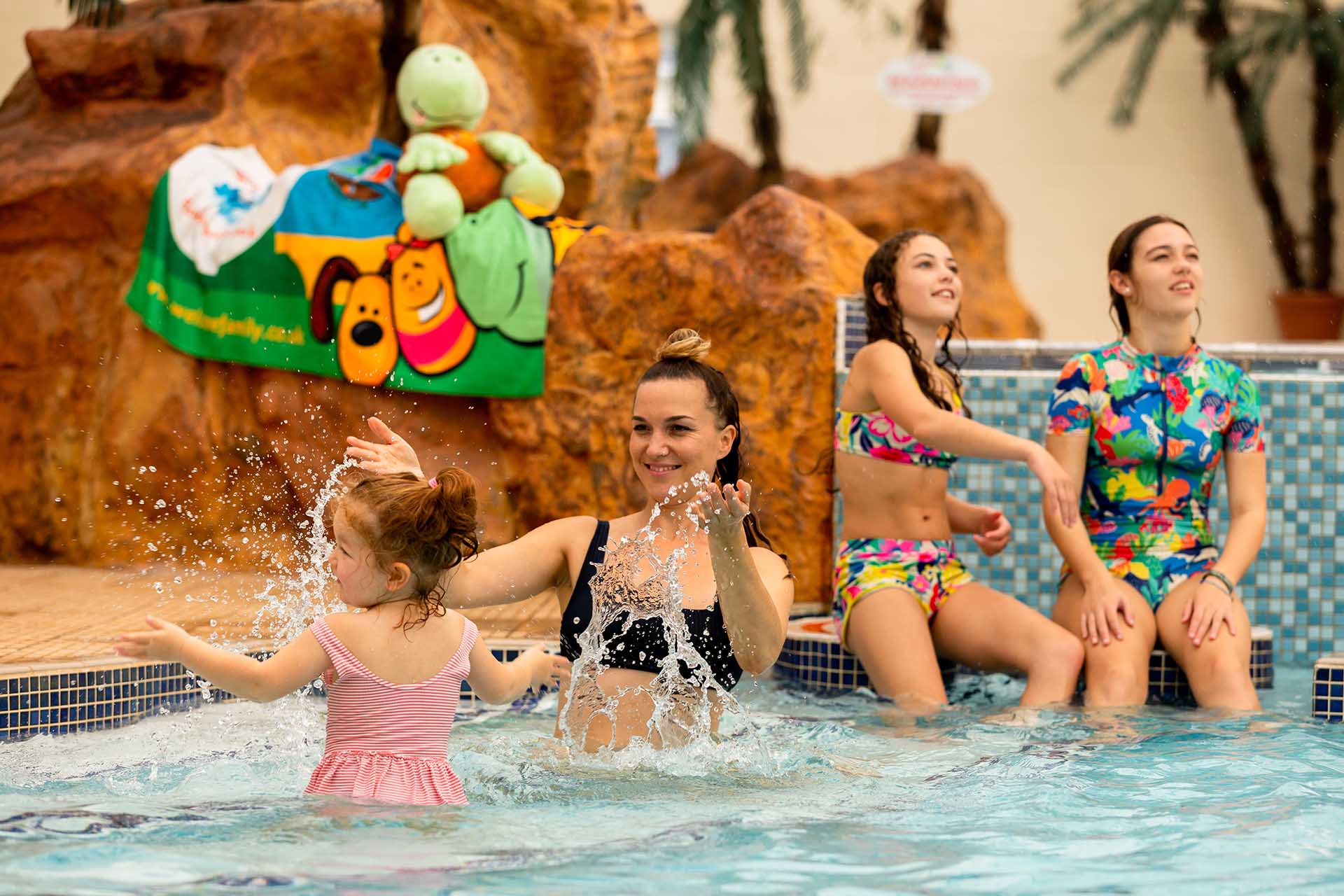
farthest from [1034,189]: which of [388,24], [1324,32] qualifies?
[388,24]

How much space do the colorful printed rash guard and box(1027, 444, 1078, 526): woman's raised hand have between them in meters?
0.55

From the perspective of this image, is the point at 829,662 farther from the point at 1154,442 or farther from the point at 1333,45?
the point at 1333,45

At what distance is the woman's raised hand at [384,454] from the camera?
10.8ft

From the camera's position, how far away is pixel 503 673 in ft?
10.7

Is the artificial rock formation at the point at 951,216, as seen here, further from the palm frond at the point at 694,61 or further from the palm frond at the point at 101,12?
the palm frond at the point at 101,12

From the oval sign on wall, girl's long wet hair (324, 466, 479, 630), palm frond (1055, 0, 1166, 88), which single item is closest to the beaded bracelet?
girl's long wet hair (324, 466, 479, 630)

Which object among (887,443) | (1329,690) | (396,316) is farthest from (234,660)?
(396,316)

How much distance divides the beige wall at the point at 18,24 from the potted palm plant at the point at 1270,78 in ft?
43.0

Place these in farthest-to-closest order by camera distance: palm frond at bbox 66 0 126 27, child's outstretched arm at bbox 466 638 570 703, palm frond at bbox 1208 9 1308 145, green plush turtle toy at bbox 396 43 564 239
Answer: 1. palm frond at bbox 1208 9 1308 145
2. palm frond at bbox 66 0 126 27
3. green plush turtle toy at bbox 396 43 564 239
4. child's outstretched arm at bbox 466 638 570 703

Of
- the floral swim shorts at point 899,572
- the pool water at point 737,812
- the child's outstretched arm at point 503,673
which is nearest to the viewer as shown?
the pool water at point 737,812

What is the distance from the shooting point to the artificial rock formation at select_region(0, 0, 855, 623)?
6734 mm

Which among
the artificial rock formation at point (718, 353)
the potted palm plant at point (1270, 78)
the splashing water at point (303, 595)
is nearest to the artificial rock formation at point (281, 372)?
the artificial rock formation at point (718, 353)

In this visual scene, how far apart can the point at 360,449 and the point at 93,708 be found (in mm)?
1663

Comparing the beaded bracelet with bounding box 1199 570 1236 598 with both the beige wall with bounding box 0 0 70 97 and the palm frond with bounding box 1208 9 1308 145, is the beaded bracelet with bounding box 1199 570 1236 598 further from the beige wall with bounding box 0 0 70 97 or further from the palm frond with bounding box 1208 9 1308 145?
the palm frond with bounding box 1208 9 1308 145
